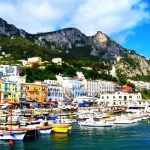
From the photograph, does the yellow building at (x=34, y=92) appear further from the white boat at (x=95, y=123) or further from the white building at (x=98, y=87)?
the white boat at (x=95, y=123)

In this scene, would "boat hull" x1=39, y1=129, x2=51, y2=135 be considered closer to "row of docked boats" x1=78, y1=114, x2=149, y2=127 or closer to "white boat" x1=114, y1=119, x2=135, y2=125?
"row of docked boats" x1=78, y1=114, x2=149, y2=127

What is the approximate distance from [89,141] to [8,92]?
6022 cm

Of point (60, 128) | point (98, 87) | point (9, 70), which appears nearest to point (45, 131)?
point (60, 128)

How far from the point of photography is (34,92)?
121438 mm

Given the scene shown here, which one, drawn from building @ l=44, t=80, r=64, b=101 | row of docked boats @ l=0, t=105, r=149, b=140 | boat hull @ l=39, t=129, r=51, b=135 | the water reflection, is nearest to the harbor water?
the water reflection

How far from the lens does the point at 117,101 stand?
145m

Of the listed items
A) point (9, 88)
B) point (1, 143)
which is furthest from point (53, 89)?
point (1, 143)

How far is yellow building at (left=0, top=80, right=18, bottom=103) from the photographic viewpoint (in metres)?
111

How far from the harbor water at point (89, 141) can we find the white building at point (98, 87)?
277 feet

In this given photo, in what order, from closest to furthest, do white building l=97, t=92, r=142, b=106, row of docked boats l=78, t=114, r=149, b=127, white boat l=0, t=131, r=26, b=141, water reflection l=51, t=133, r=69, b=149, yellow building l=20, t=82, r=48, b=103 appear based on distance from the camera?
1. water reflection l=51, t=133, r=69, b=149
2. white boat l=0, t=131, r=26, b=141
3. row of docked boats l=78, t=114, r=149, b=127
4. yellow building l=20, t=82, r=48, b=103
5. white building l=97, t=92, r=142, b=106

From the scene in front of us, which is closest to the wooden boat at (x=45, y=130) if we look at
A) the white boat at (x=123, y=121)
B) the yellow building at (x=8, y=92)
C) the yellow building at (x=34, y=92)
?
the white boat at (x=123, y=121)

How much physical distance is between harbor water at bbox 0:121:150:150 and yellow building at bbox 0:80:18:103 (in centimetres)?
4743

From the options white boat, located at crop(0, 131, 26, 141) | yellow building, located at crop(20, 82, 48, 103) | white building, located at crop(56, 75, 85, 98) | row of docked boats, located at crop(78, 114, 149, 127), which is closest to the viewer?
white boat, located at crop(0, 131, 26, 141)

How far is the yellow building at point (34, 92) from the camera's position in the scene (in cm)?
11869
